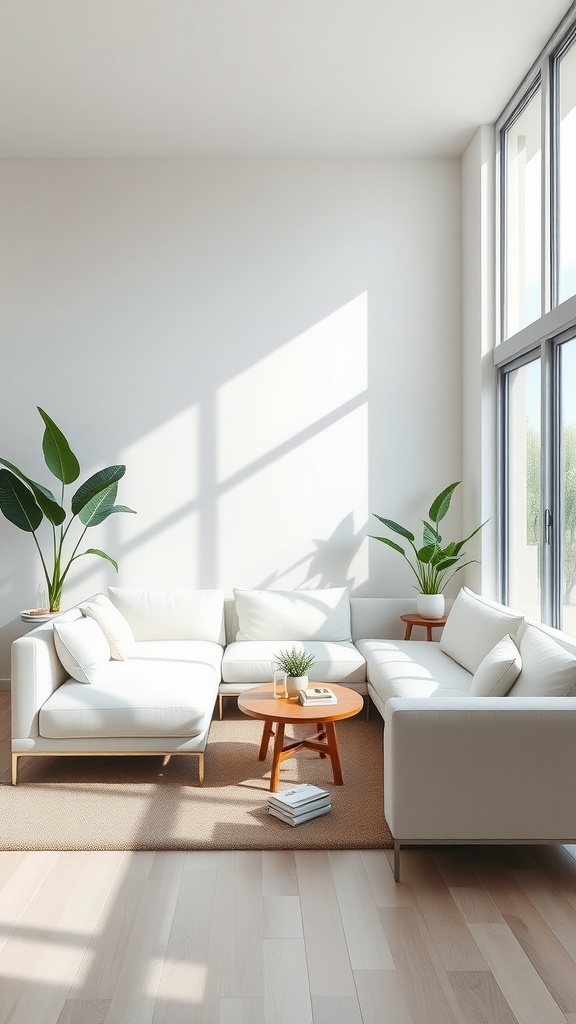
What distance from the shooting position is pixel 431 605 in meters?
5.03

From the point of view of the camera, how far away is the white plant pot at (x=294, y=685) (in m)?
3.79

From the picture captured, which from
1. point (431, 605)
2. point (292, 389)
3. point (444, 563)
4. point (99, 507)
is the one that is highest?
point (292, 389)

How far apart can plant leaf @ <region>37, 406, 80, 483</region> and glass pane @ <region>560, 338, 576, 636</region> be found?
295 cm

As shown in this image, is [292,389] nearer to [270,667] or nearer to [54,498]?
[54,498]

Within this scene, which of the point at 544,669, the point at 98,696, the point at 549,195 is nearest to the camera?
the point at 544,669

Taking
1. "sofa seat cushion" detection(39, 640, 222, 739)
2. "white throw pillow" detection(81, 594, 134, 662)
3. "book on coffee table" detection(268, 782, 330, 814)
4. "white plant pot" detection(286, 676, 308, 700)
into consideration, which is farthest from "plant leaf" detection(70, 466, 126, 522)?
"book on coffee table" detection(268, 782, 330, 814)

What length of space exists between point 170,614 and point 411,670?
166 cm

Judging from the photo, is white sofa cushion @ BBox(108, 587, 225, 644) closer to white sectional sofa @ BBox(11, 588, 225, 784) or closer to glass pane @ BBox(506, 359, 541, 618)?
white sectional sofa @ BBox(11, 588, 225, 784)

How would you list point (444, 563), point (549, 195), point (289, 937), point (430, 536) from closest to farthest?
point (289, 937) → point (549, 195) → point (444, 563) → point (430, 536)

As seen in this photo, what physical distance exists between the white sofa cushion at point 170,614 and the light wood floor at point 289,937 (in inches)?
81.8

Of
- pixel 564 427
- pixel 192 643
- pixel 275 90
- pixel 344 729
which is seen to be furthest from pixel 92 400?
pixel 564 427

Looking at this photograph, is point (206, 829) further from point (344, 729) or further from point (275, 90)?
point (275, 90)

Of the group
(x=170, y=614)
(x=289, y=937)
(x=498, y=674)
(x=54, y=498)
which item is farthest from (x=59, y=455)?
(x=289, y=937)

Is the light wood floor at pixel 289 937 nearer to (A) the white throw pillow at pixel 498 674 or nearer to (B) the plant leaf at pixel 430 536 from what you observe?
(A) the white throw pillow at pixel 498 674
